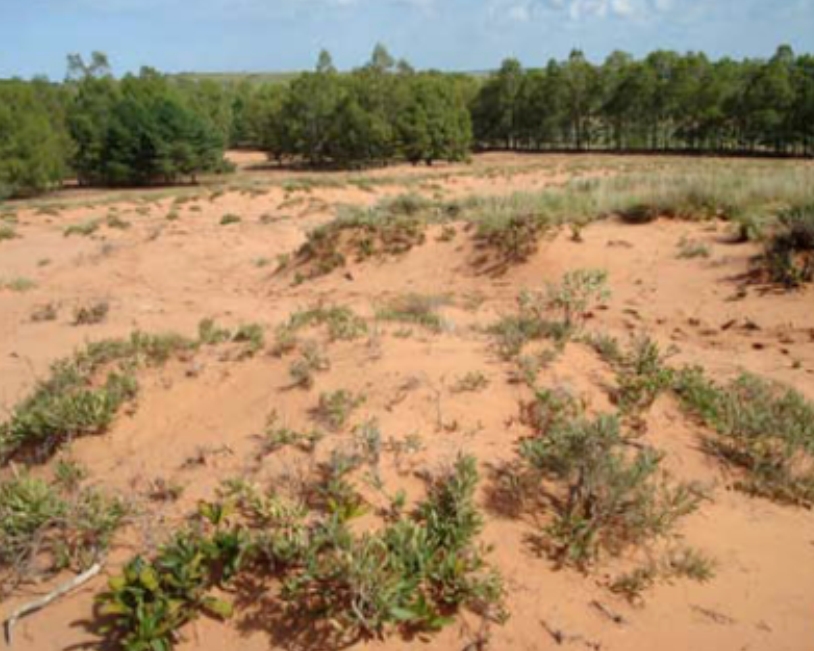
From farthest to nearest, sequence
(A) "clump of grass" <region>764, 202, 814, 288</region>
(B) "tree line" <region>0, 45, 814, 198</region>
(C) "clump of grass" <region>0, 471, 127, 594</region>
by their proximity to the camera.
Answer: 1. (B) "tree line" <region>0, 45, 814, 198</region>
2. (A) "clump of grass" <region>764, 202, 814, 288</region>
3. (C) "clump of grass" <region>0, 471, 127, 594</region>

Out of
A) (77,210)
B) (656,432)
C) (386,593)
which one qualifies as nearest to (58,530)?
(386,593)

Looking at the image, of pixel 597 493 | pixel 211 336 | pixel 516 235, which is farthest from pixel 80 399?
pixel 516 235

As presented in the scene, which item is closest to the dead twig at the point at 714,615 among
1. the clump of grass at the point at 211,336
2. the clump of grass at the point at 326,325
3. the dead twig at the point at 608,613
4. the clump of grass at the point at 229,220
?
the dead twig at the point at 608,613

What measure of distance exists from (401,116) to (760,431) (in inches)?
1769

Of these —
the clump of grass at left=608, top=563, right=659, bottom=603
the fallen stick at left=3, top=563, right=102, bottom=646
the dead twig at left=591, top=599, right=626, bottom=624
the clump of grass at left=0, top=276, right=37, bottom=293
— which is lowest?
the dead twig at left=591, top=599, right=626, bottom=624

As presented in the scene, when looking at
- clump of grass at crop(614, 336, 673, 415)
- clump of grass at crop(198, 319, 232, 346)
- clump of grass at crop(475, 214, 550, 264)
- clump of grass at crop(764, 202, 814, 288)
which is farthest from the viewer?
clump of grass at crop(475, 214, 550, 264)

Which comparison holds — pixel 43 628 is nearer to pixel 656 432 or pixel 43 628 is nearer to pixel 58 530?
pixel 58 530

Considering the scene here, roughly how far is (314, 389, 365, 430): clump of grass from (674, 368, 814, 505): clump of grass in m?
2.06

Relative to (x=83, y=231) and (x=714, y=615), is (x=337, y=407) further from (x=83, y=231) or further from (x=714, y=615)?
(x=83, y=231)

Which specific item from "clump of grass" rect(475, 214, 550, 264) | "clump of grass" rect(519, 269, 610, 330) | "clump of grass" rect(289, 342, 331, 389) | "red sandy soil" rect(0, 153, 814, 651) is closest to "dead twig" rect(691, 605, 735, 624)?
"red sandy soil" rect(0, 153, 814, 651)

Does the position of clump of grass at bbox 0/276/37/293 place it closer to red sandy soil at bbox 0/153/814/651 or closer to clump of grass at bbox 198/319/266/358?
red sandy soil at bbox 0/153/814/651

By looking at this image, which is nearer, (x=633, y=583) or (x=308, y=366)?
(x=633, y=583)

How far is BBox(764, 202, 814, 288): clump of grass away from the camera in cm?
695

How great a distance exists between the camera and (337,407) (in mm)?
3801
